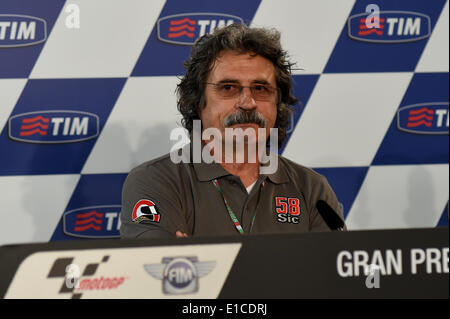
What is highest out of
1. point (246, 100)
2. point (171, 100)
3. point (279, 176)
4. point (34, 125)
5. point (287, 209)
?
point (171, 100)

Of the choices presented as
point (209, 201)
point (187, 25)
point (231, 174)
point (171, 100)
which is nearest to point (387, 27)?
point (187, 25)

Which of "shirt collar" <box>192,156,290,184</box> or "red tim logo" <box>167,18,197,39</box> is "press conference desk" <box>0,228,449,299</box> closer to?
"shirt collar" <box>192,156,290,184</box>

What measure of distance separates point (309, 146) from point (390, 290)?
1.53 m

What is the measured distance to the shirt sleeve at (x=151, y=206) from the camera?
53.1 inches

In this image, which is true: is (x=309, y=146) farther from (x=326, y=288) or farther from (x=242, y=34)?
(x=326, y=288)

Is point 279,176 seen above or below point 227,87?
below

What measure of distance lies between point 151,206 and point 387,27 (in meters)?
1.30

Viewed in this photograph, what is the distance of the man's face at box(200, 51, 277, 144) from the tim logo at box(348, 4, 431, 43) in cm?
67

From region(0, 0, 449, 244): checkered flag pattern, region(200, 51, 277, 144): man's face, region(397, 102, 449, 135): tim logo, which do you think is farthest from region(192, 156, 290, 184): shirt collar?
region(397, 102, 449, 135): tim logo

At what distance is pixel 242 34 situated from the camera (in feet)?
5.33

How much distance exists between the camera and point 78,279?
60 cm

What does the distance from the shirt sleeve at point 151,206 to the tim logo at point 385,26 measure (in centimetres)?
108

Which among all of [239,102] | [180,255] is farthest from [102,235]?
[180,255]

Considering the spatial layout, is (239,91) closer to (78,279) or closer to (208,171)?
(208,171)
